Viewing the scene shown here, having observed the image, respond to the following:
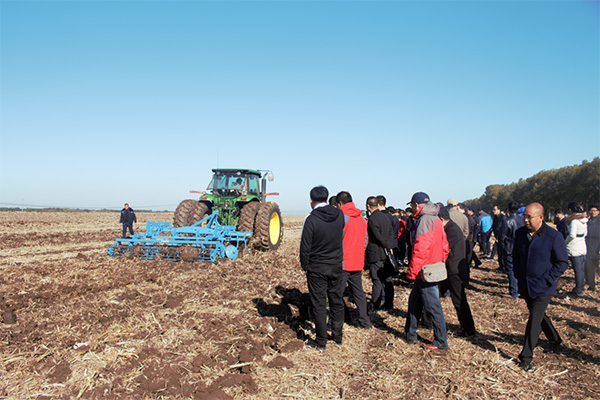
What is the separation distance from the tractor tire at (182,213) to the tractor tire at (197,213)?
80mm

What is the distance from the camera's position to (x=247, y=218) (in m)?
10.3

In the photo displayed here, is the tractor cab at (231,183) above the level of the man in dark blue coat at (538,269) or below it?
above

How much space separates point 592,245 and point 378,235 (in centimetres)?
454

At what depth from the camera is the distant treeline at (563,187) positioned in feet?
139

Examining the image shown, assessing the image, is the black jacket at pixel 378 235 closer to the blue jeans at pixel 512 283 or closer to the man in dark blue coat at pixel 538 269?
the man in dark blue coat at pixel 538 269

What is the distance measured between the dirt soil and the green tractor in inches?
121

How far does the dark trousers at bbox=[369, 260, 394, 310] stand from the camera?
592cm

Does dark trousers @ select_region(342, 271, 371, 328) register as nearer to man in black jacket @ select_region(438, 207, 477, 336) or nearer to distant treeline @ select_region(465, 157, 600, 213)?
man in black jacket @ select_region(438, 207, 477, 336)

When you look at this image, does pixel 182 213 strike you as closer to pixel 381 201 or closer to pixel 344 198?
pixel 381 201

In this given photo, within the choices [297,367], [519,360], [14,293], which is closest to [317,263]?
[297,367]

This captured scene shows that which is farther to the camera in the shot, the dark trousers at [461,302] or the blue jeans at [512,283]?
the blue jeans at [512,283]

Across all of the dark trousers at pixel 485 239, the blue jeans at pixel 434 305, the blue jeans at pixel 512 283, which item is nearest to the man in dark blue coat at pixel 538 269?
the blue jeans at pixel 434 305

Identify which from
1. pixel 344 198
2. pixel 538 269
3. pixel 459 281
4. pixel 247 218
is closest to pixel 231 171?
pixel 247 218

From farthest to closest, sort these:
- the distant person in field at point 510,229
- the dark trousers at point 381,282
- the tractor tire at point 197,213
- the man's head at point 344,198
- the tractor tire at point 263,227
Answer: the tractor tire at point 197,213
the tractor tire at point 263,227
the distant person in field at point 510,229
the dark trousers at point 381,282
the man's head at point 344,198
